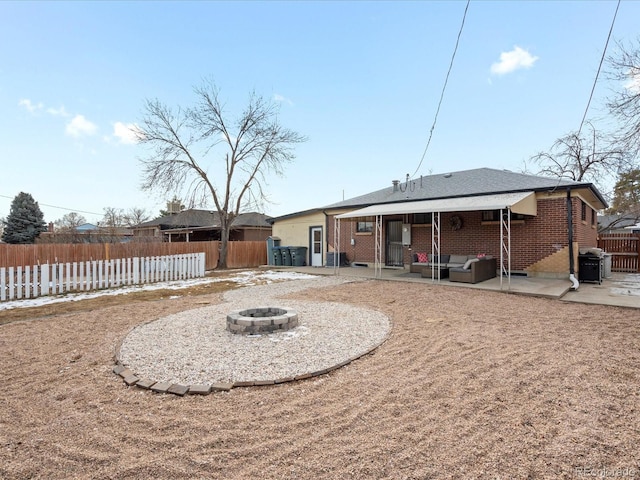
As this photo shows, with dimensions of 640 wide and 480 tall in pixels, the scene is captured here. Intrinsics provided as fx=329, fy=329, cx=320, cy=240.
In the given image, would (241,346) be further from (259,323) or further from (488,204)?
(488,204)

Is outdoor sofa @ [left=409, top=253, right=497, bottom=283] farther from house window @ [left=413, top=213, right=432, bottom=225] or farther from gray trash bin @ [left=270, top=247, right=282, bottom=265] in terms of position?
gray trash bin @ [left=270, top=247, right=282, bottom=265]

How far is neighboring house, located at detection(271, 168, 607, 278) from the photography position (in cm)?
1046

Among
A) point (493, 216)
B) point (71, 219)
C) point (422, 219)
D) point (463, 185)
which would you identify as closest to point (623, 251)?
point (493, 216)

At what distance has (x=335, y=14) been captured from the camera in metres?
11.1

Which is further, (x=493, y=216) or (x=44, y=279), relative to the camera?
(x=493, y=216)

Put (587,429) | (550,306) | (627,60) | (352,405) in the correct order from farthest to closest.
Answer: (627,60), (550,306), (352,405), (587,429)

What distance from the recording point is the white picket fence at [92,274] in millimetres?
8969

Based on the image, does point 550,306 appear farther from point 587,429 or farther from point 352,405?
point 352,405

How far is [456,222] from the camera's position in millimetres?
12539

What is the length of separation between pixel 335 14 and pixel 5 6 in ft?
30.4

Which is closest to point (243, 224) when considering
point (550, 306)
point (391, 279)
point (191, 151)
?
point (191, 151)

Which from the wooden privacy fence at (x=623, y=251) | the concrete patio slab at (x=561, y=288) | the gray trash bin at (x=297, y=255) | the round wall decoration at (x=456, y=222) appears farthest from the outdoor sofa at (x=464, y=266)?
the wooden privacy fence at (x=623, y=251)

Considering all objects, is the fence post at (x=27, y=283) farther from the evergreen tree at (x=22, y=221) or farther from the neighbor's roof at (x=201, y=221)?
the evergreen tree at (x=22, y=221)

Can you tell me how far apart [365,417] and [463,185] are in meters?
12.7
